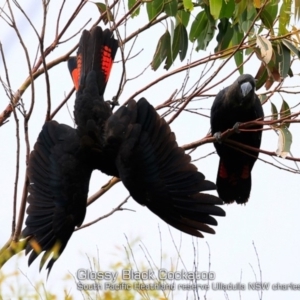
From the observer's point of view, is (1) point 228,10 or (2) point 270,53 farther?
(1) point 228,10

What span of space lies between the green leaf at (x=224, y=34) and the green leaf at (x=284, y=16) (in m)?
0.33

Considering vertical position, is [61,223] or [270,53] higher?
[270,53]

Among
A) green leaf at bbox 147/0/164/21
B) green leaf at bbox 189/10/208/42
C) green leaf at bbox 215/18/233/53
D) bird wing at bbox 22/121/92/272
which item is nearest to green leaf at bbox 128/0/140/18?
green leaf at bbox 147/0/164/21

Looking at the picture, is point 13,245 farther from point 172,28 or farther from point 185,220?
point 172,28

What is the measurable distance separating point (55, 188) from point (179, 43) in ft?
3.41

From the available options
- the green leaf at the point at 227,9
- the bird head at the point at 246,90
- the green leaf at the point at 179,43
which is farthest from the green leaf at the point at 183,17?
the bird head at the point at 246,90

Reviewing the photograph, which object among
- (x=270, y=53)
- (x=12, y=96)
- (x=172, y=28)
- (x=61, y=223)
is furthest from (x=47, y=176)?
(x=270, y=53)

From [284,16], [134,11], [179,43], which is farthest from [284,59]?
[134,11]

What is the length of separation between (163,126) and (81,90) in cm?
56

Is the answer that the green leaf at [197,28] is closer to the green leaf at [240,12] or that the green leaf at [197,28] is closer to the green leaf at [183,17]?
the green leaf at [183,17]

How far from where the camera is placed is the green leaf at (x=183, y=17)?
167 inches

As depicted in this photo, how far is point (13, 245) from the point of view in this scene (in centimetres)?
329

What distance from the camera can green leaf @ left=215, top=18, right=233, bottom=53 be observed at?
13.8 feet

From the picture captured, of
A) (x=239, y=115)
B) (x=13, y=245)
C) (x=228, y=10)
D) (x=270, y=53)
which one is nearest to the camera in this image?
(x=13, y=245)
